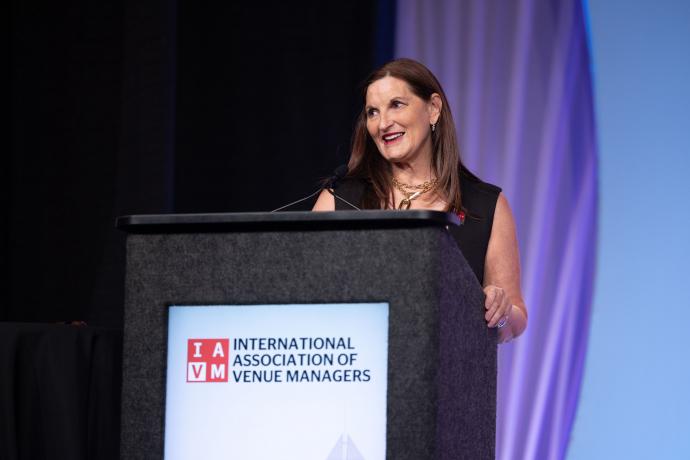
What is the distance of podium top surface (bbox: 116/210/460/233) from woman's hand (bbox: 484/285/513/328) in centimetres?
34

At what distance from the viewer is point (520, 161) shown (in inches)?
148

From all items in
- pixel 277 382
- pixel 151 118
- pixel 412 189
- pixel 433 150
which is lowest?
pixel 277 382

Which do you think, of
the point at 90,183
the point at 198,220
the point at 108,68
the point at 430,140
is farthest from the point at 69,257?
the point at 198,220

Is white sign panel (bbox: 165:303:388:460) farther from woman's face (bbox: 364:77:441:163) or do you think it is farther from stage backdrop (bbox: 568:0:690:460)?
stage backdrop (bbox: 568:0:690:460)

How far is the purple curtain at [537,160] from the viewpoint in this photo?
3.60 meters

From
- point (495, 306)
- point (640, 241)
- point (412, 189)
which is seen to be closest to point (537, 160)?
point (640, 241)

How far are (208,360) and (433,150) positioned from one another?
1.24 meters

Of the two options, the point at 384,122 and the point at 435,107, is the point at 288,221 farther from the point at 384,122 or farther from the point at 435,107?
the point at 435,107

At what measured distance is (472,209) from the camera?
239 cm

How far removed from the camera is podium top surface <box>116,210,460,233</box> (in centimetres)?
133

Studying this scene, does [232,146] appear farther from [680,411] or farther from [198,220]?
[198,220]

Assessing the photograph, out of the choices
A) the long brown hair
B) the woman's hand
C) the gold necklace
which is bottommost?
the woman's hand

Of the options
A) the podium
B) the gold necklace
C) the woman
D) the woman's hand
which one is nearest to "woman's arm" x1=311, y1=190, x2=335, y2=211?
the woman

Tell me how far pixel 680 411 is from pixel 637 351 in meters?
0.24
